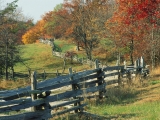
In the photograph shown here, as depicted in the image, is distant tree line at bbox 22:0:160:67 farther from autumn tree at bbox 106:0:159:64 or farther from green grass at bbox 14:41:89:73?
green grass at bbox 14:41:89:73

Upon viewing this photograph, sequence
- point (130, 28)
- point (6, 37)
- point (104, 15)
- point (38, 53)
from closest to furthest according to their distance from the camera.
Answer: point (130, 28), point (6, 37), point (104, 15), point (38, 53)

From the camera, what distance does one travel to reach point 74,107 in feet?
36.7

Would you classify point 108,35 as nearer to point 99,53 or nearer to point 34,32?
point 99,53

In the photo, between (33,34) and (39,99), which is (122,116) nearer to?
(39,99)

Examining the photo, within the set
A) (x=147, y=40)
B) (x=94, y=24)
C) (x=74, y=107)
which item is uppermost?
(x=94, y=24)

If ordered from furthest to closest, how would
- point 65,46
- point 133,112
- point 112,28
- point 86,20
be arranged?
point 65,46 < point 86,20 < point 112,28 < point 133,112

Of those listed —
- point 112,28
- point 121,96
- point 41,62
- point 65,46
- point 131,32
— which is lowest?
point 121,96

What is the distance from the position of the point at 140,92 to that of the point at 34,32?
279 feet

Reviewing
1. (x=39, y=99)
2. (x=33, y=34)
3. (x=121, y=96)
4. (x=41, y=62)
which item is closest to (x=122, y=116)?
(x=39, y=99)

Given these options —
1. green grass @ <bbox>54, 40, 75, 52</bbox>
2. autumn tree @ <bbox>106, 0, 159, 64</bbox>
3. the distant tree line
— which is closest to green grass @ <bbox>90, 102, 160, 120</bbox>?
the distant tree line

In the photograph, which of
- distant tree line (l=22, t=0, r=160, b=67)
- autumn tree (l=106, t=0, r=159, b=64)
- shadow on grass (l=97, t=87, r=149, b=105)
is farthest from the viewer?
autumn tree (l=106, t=0, r=159, b=64)

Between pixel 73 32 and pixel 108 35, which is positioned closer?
pixel 108 35

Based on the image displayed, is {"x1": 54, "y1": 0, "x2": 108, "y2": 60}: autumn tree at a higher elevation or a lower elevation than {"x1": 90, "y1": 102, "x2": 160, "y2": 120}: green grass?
higher

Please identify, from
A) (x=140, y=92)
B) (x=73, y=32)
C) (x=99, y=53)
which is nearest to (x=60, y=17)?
(x=73, y=32)
